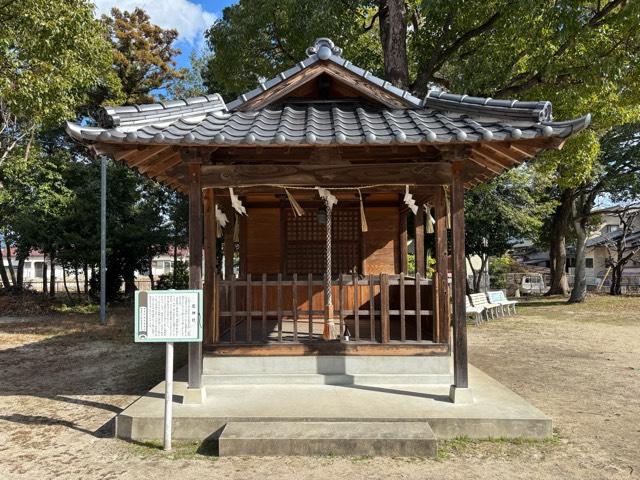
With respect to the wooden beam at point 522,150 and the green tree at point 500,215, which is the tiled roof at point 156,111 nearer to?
the wooden beam at point 522,150

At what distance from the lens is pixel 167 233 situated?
2178 cm

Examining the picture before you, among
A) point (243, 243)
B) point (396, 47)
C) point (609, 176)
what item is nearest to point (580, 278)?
point (609, 176)

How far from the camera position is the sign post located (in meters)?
4.95

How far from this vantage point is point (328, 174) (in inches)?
237

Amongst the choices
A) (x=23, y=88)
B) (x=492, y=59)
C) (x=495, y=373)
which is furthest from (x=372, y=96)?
(x=23, y=88)

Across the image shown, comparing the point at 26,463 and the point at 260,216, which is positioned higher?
the point at 260,216

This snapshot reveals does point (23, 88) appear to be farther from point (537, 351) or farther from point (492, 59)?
point (537, 351)

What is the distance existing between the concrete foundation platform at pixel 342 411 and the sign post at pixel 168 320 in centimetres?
44

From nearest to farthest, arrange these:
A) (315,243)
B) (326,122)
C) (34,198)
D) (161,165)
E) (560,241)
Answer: (326,122)
(161,165)
(315,243)
(34,198)
(560,241)

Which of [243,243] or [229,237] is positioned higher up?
[229,237]

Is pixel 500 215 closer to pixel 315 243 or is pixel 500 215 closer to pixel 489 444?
pixel 315 243

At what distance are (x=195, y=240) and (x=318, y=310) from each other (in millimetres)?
1969

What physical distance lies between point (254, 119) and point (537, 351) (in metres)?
8.80

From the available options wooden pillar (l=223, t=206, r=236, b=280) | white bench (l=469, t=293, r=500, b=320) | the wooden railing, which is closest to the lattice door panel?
the wooden railing
